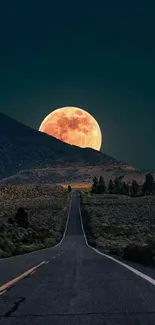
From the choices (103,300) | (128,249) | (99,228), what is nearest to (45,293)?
(103,300)

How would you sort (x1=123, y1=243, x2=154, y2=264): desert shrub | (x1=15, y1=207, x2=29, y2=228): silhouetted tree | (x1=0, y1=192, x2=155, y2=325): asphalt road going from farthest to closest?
1. (x1=15, y1=207, x2=29, y2=228): silhouetted tree
2. (x1=123, y1=243, x2=154, y2=264): desert shrub
3. (x1=0, y1=192, x2=155, y2=325): asphalt road

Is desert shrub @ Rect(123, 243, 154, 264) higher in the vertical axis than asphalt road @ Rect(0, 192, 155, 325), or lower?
higher

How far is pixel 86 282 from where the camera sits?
13.6 meters

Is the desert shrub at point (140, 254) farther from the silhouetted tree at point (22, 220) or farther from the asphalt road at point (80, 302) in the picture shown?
the silhouetted tree at point (22, 220)

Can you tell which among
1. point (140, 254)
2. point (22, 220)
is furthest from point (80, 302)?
point (22, 220)

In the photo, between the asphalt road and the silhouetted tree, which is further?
the silhouetted tree

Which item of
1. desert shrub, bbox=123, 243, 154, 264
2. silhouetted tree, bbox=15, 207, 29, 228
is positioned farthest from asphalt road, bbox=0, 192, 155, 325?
silhouetted tree, bbox=15, 207, 29, 228

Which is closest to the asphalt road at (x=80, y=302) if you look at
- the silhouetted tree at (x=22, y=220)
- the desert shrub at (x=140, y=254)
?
the desert shrub at (x=140, y=254)

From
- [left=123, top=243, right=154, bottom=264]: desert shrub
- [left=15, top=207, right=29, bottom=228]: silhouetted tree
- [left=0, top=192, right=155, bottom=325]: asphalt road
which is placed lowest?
[left=0, top=192, right=155, bottom=325]: asphalt road

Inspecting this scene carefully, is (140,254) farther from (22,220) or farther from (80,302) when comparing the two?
(22,220)

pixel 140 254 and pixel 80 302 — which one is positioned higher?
pixel 140 254

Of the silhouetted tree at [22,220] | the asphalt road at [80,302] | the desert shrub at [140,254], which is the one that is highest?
the silhouetted tree at [22,220]

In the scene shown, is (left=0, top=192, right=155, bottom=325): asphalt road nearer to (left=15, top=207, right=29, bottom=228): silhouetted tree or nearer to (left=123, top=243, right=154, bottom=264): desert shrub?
→ (left=123, top=243, right=154, bottom=264): desert shrub

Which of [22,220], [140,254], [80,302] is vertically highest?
A: [22,220]
